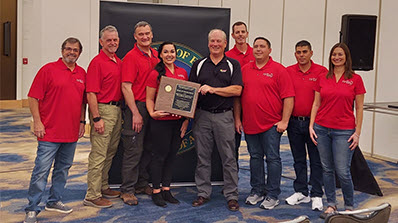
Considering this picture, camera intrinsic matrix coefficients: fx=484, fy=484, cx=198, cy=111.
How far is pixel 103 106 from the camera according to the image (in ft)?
14.2

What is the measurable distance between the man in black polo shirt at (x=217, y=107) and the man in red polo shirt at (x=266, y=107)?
137 mm

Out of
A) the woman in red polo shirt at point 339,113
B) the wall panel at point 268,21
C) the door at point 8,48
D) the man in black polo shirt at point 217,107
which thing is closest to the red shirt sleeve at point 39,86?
the man in black polo shirt at point 217,107

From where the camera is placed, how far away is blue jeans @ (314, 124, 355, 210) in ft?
13.1

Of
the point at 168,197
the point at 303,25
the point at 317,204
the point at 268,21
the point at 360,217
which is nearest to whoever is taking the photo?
the point at 360,217

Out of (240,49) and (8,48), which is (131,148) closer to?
(240,49)

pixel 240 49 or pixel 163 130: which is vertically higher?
pixel 240 49

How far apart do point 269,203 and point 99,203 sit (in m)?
1.58

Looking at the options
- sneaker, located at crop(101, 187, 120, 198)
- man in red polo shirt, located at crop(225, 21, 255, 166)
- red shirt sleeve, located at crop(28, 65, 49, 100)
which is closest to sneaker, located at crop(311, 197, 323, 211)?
man in red polo shirt, located at crop(225, 21, 255, 166)

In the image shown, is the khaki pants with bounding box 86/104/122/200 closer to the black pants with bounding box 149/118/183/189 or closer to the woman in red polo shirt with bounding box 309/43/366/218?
the black pants with bounding box 149/118/183/189

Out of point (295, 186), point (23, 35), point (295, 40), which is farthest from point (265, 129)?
point (23, 35)

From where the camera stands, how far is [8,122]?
9695mm

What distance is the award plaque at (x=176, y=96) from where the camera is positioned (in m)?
4.32

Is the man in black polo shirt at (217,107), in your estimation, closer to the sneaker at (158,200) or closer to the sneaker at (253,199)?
the sneaker at (253,199)

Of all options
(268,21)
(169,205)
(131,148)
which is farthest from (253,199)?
(268,21)
